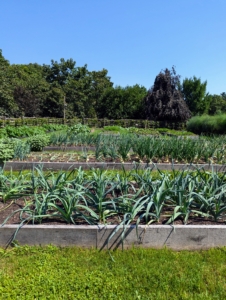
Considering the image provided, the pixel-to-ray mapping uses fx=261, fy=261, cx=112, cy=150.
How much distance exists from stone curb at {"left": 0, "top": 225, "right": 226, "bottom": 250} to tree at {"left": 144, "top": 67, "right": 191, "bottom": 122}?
92.6 ft

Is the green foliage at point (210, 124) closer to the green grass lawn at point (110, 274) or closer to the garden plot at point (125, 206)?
the garden plot at point (125, 206)

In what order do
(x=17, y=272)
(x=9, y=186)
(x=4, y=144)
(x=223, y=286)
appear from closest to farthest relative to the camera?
1. (x=223, y=286)
2. (x=17, y=272)
3. (x=9, y=186)
4. (x=4, y=144)

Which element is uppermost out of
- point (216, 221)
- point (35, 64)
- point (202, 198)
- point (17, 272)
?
point (35, 64)

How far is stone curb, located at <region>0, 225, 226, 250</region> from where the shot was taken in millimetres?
2365

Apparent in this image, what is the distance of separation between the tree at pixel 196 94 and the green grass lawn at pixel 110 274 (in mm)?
37891

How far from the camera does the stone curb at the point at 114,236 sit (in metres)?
2.37

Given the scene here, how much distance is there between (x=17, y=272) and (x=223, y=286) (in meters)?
1.54

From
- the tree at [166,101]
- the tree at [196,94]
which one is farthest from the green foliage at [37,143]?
the tree at [196,94]

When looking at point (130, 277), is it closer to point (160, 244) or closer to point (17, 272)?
point (160, 244)

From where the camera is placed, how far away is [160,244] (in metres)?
2.39

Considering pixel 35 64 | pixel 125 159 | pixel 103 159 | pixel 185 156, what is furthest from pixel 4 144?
pixel 35 64

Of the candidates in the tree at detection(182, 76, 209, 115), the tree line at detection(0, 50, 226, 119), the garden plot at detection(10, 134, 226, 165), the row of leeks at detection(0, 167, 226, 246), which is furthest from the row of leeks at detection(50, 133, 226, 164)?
the tree at detection(182, 76, 209, 115)

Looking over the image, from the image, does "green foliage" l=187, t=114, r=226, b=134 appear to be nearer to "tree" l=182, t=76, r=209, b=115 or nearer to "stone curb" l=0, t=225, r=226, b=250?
"tree" l=182, t=76, r=209, b=115

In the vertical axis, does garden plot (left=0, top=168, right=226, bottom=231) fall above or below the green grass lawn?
above
